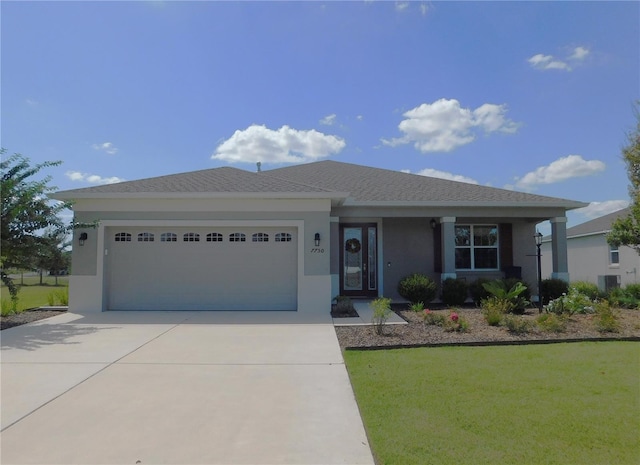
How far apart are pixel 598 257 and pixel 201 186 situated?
21.0m

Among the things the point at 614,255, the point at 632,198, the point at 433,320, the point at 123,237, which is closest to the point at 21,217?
the point at 123,237

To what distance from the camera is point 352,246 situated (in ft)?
Result: 46.3

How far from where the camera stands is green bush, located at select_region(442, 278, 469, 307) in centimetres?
1241

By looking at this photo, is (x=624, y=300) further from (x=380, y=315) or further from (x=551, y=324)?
(x=380, y=315)

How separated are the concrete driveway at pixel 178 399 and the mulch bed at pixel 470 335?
678 mm

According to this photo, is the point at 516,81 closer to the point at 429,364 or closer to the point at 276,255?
the point at 276,255

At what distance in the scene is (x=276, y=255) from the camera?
37.9 feet

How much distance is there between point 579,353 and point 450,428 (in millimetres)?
4234

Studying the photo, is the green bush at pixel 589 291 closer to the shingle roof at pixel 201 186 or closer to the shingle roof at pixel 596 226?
the shingle roof at pixel 596 226

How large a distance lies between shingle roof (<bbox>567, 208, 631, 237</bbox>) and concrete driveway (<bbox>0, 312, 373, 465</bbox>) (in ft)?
66.2

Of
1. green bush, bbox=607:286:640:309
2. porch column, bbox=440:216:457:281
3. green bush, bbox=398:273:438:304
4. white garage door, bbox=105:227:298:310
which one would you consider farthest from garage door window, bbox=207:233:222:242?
green bush, bbox=607:286:640:309

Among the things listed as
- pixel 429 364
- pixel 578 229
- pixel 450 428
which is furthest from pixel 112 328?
pixel 578 229

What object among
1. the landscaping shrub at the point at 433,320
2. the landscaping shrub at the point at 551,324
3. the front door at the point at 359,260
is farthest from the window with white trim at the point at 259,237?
the landscaping shrub at the point at 551,324

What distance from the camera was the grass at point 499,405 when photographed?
342cm
